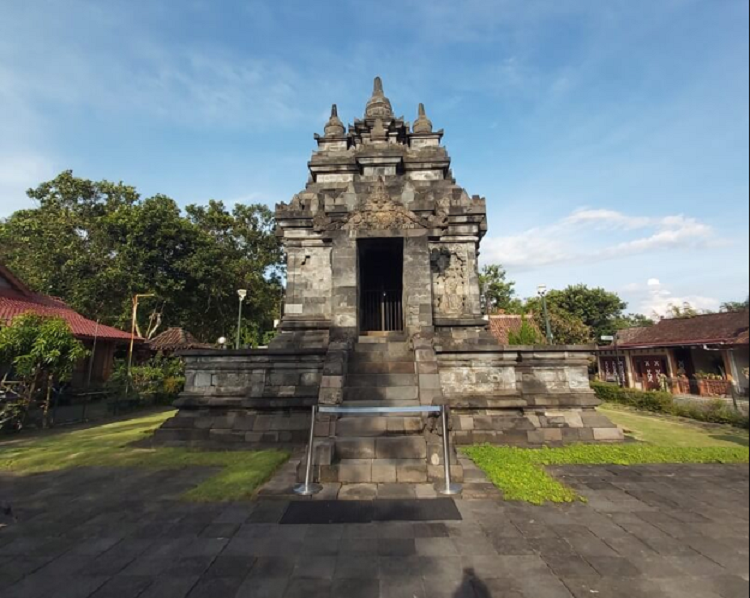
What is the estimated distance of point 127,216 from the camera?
25922 mm

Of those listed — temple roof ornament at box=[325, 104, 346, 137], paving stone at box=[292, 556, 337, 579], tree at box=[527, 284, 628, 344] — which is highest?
temple roof ornament at box=[325, 104, 346, 137]

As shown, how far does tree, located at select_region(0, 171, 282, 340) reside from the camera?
84.9 ft

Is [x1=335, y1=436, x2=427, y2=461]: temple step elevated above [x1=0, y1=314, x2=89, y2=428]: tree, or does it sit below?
below

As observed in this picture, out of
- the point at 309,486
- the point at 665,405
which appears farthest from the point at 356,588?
Result: the point at 665,405

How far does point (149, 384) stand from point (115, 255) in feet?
42.6

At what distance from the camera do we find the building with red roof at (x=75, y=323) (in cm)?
1884

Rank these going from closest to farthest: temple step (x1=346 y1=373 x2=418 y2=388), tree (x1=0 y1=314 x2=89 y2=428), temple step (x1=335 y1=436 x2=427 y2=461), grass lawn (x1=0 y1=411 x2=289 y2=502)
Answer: grass lawn (x1=0 y1=411 x2=289 y2=502) → temple step (x1=335 y1=436 x2=427 y2=461) → temple step (x1=346 y1=373 x2=418 y2=388) → tree (x1=0 y1=314 x2=89 y2=428)

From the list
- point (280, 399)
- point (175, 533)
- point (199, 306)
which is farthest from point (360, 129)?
point (199, 306)

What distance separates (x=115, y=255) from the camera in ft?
88.3

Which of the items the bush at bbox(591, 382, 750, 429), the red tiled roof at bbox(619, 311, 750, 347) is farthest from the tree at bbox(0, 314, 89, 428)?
the red tiled roof at bbox(619, 311, 750, 347)

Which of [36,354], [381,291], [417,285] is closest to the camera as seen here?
[417,285]

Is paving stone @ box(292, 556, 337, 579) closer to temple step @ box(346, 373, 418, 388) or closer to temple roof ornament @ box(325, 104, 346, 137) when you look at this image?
temple step @ box(346, 373, 418, 388)

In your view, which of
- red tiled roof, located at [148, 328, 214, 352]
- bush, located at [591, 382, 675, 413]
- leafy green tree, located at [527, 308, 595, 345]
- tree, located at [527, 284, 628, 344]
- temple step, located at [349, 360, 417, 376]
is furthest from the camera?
tree, located at [527, 284, 628, 344]

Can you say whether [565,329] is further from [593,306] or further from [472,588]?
[472,588]
